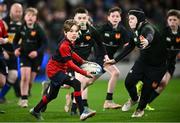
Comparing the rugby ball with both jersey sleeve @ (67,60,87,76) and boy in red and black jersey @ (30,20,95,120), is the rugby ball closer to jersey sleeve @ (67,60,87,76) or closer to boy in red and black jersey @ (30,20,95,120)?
boy in red and black jersey @ (30,20,95,120)

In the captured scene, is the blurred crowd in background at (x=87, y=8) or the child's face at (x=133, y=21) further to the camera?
the blurred crowd in background at (x=87, y=8)

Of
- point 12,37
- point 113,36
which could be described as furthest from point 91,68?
point 12,37

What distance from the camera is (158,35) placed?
483 inches

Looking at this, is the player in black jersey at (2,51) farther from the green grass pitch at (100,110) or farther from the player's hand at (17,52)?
the player's hand at (17,52)

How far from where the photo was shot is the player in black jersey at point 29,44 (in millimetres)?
14883

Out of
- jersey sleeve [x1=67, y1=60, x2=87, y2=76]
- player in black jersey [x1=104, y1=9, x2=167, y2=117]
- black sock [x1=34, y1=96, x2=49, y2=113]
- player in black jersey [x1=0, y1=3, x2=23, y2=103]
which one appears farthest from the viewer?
player in black jersey [x1=0, y1=3, x2=23, y2=103]

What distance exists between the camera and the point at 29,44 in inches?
597

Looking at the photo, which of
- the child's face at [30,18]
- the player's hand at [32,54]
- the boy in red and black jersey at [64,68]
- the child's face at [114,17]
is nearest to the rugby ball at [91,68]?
the boy in red and black jersey at [64,68]

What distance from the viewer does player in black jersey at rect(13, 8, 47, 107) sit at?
48.8ft

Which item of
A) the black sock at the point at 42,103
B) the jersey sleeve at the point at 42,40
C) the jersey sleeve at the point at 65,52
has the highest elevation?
the jersey sleeve at the point at 65,52

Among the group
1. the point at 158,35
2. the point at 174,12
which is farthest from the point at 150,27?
the point at 174,12

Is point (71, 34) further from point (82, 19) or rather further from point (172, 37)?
point (172, 37)

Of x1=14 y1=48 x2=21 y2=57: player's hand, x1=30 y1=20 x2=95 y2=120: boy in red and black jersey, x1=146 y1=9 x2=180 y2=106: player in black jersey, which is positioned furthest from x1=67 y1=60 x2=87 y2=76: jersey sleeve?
x1=14 y1=48 x2=21 y2=57: player's hand

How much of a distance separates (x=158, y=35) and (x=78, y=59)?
160cm
